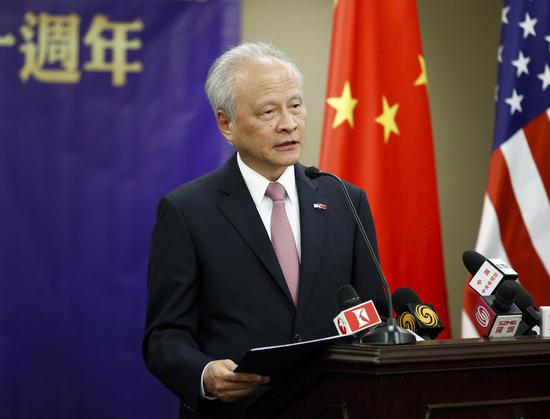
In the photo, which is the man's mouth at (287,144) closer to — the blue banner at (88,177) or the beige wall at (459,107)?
the blue banner at (88,177)

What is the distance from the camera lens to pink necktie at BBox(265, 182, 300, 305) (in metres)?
1.99

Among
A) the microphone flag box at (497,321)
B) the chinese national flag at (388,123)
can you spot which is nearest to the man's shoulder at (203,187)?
the microphone flag box at (497,321)

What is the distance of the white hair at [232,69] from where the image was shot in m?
2.10

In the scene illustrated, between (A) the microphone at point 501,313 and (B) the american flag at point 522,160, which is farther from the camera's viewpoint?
(B) the american flag at point 522,160

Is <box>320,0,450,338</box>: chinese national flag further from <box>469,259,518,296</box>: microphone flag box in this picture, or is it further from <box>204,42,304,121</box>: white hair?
<box>469,259,518,296</box>: microphone flag box

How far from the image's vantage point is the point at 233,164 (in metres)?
2.12

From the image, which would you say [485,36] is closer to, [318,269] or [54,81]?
[54,81]

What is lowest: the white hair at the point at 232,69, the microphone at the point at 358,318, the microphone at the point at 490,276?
the microphone at the point at 358,318

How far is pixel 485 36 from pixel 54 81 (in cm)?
214

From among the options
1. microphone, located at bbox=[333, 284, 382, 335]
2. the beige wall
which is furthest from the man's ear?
the beige wall

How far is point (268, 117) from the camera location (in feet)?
6.72

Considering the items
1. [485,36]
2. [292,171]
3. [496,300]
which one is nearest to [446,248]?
[485,36]

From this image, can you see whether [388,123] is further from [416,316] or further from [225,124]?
[416,316]

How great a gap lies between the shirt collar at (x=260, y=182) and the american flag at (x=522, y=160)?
1512mm
